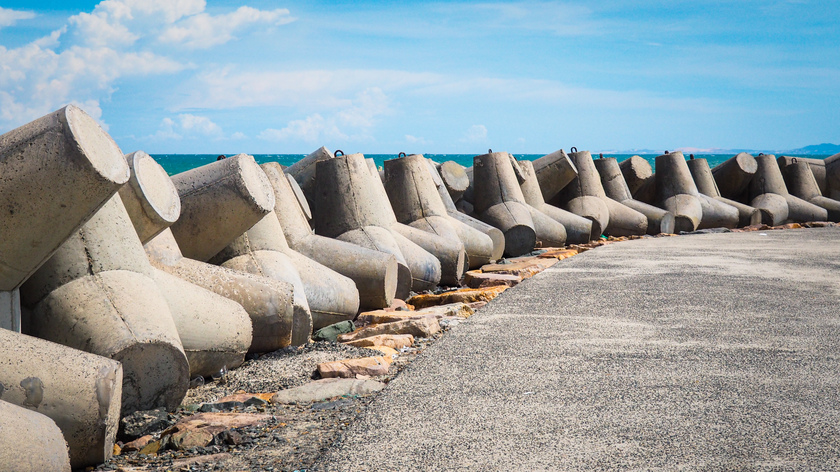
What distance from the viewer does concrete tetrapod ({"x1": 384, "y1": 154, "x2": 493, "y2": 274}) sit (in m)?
9.02

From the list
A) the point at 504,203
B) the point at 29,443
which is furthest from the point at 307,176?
the point at 29,443

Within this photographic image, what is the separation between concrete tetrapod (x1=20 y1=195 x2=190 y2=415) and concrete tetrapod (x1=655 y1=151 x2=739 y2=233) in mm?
11427

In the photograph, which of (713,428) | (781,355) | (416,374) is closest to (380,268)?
(416,374)

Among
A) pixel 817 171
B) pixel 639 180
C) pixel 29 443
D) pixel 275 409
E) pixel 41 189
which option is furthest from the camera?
pixel 817 171

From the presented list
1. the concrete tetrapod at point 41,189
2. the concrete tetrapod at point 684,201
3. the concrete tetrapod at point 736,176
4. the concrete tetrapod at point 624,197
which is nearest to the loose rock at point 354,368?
the concrete tetrapod at point 41,189

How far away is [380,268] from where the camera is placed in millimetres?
6645

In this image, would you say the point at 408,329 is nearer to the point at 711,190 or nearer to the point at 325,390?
the point at 325,390

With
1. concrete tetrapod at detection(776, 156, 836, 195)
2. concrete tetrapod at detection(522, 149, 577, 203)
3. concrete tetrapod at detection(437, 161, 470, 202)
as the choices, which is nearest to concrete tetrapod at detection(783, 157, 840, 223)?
concrete tetrapod at detection(776, 156, 836, 195)

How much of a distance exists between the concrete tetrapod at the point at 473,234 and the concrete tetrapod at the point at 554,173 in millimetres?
2506

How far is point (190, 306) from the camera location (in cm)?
428

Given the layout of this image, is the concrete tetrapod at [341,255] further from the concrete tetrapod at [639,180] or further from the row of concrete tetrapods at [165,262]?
the concrete tetrapod at [639,180]

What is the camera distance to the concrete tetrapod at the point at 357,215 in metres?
7.66

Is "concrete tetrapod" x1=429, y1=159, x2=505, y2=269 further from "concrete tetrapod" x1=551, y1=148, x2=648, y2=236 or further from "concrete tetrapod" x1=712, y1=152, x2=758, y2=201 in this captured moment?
"concrete tetrapod" x1=712, y1=152, x2=758, y2=201

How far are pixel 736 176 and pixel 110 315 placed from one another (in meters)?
14.6
